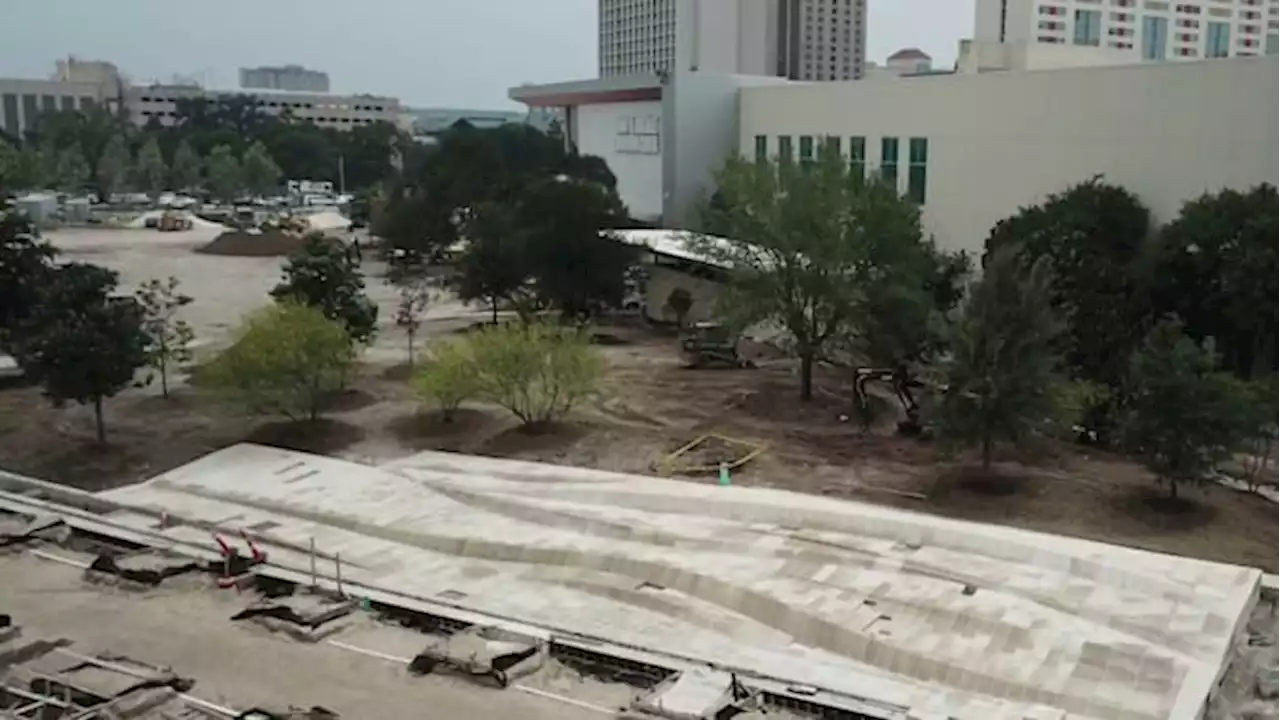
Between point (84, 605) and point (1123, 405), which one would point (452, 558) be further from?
point (1123, 405)

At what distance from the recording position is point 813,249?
65.8 feet

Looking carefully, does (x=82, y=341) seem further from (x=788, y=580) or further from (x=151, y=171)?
(x=151, y=171)

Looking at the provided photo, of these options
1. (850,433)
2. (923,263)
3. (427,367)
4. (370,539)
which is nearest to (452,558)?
(370,539)

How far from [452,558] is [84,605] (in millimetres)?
3702

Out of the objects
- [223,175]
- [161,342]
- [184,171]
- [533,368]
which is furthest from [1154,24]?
[161,342]

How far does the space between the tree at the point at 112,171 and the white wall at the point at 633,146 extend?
33.2m

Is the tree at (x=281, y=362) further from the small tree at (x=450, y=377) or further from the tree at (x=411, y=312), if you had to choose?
the tree at (x=411, y=312)

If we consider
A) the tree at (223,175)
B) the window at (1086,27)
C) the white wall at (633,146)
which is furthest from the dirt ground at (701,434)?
the tree at (223,175)

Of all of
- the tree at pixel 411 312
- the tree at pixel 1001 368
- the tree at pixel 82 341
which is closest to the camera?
the tree at pixel 1001 368

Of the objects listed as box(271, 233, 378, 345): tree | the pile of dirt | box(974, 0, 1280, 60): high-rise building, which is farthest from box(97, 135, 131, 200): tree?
box(271, 233, 378, 345): tree

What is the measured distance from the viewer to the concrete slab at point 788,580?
10328 mm

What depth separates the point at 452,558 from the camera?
1370cm

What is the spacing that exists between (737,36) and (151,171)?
34322 mm

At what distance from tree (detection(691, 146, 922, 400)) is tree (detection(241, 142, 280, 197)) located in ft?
171
